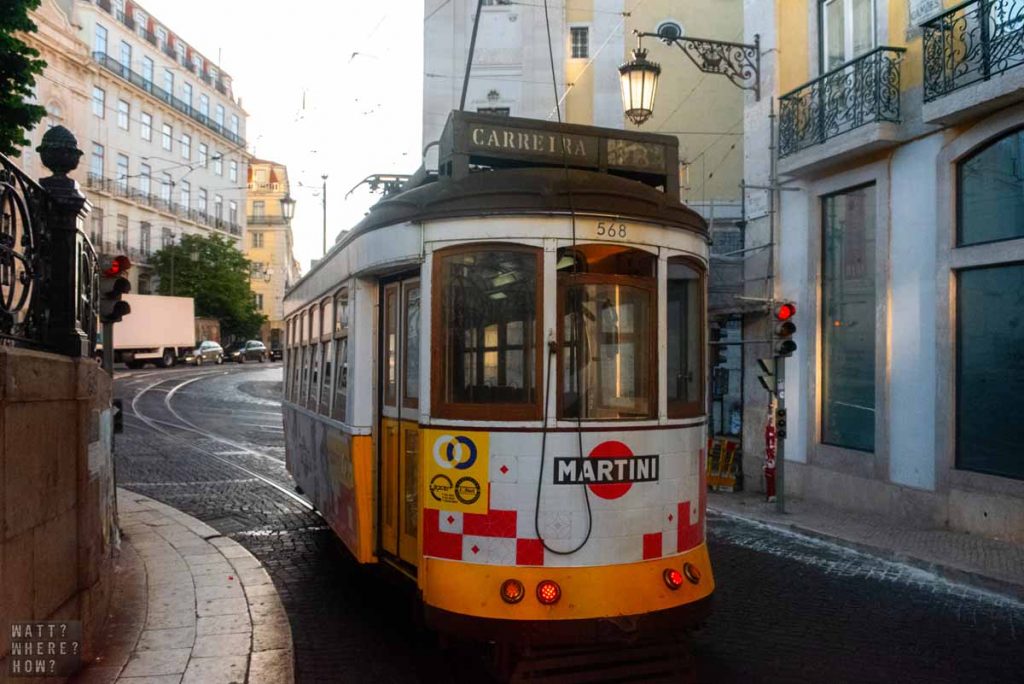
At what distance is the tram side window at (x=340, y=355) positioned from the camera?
6.46 metres

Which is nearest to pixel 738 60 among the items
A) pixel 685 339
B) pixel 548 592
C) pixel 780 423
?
pixel 780 423

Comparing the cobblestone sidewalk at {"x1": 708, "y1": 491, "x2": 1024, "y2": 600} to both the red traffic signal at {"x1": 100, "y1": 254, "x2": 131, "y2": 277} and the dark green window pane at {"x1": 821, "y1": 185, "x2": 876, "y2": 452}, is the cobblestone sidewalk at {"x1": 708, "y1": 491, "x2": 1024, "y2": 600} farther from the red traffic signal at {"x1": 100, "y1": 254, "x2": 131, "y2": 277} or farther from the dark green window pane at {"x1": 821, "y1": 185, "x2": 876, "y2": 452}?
the red traffic signal at {"x1": 100, "y1": 254, "x2": 131, "y2": 277}

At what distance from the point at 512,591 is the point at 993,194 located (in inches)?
327

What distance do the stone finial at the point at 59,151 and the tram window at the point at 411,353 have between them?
228 centimetres

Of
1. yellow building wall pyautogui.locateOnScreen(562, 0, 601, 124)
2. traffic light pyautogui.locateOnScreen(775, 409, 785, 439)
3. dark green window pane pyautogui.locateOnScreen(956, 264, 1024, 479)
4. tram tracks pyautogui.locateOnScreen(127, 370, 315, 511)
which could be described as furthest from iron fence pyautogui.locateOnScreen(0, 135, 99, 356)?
yellow building wall pyautogui.locateOnScreen(562, 0, 601, 124)

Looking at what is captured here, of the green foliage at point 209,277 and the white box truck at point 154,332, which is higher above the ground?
the green foliage at point 209,277

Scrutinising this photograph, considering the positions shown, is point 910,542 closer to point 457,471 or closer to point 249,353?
point 457,471

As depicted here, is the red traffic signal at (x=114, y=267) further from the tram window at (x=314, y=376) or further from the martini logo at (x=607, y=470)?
the martini logo at (x=607, y=470)

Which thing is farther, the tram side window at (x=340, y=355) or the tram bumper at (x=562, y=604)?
the tram side window at (x=340, y=355)

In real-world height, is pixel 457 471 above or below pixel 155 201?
below

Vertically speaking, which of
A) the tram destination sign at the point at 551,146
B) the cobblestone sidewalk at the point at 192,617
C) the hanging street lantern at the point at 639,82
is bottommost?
the cobblestone sidewalk at the point at 192,617

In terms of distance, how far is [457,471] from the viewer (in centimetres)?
480

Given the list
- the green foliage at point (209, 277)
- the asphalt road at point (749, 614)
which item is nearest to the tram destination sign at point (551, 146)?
the asphalt road at point (749, 614)

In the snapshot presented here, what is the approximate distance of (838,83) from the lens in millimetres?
12094
